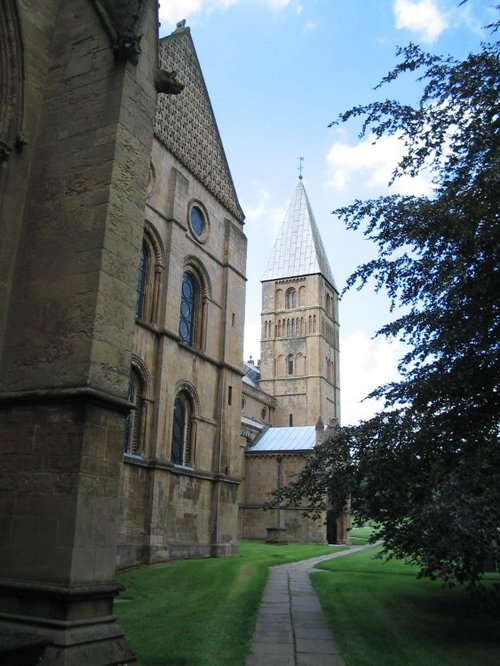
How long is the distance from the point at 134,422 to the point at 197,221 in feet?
29.2

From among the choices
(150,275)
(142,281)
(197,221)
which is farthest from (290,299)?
(142,281)

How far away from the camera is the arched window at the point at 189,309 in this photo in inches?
901

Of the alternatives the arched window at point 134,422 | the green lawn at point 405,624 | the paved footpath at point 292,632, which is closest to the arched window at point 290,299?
the arched window at point 134,422

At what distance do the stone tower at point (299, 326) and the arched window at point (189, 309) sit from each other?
1648 inches

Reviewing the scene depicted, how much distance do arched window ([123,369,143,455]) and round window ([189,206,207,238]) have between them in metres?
Answer: 7.01

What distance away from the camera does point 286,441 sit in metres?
42.6

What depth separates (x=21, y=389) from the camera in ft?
20.9

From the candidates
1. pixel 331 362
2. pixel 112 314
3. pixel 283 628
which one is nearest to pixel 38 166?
pixel 112 314

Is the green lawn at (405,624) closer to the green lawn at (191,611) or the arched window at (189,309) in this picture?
the green lawn at (191,611)

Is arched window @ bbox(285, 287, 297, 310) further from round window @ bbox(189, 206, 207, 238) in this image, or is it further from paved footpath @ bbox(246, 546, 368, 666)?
paved footpath @ bbox(246, 546, 368, 666)

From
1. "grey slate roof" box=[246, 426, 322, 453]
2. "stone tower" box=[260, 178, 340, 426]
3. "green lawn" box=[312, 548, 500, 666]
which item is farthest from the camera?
"stone tower" box=[260, 178, 340, 426]

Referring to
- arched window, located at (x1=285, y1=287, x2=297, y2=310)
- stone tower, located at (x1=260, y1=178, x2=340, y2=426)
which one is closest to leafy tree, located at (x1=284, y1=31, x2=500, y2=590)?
stone tower, located at (x1=260, y1=178, x2=340, y2=426)

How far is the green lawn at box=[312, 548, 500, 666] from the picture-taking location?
7.50 metres

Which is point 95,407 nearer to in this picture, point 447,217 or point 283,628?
point 283,628
